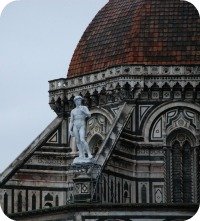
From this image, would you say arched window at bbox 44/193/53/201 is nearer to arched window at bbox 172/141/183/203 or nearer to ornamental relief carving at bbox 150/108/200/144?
ornamental relief carving at bbox 150/108/200/144

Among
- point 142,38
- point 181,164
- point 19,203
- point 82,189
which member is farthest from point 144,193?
point 82,189

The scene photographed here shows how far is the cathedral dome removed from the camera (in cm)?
5022

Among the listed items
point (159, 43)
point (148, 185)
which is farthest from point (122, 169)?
point (159, 43)

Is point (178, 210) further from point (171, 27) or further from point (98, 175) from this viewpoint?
point (171, 27)

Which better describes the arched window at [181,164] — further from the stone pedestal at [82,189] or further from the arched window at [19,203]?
the stone pedestal at [82,189]

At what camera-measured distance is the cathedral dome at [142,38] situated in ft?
165

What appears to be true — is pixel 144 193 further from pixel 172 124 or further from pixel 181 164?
pixel 172 124

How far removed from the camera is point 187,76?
164 feet

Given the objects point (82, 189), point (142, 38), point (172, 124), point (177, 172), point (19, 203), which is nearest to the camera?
point (82, 189)

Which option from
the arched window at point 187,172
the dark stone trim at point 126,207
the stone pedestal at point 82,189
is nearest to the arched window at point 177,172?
the arched window at point 187,172

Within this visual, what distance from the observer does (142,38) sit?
166 feet

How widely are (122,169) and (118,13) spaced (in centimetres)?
564

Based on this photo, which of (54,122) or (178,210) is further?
(54,122)

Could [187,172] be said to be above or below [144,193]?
above
